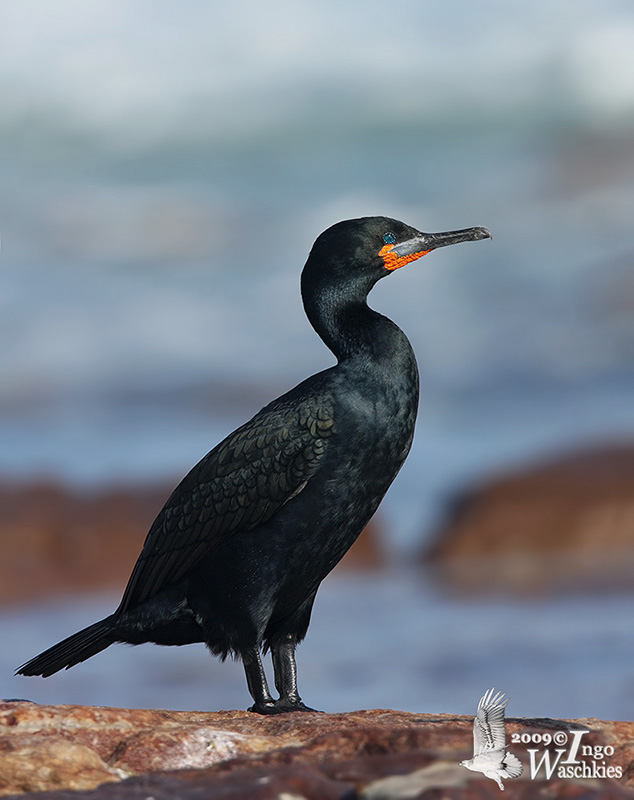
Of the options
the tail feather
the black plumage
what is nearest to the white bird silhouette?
the tail feather

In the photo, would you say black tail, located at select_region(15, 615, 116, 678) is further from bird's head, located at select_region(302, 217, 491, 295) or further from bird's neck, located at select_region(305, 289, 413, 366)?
bird's head, located at select_region(302, 217, 491, 295)

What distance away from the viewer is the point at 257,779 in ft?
10.5

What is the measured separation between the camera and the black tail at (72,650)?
269 inches

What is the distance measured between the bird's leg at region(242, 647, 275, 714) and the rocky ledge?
92cm

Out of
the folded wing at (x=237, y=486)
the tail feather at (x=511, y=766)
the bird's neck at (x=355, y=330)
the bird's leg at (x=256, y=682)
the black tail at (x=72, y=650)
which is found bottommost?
the tail feather at (x=511, y=766)

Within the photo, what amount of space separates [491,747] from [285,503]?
2986 mm

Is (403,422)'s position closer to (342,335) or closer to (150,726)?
(342,335)

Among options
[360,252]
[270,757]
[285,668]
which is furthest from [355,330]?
[270,757]

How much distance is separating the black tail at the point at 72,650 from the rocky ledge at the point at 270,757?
1.71 metres

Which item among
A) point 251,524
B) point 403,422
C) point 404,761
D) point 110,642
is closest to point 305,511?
point 251,524

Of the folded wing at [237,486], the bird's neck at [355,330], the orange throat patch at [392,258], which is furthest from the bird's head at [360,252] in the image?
the folded wing at [237,486]

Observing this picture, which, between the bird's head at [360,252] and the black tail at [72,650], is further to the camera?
the bird's head at [360,252]

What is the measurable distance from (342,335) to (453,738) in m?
3.47

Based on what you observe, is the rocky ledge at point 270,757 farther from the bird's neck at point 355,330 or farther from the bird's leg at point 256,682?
the bird's neck at point 355,330
